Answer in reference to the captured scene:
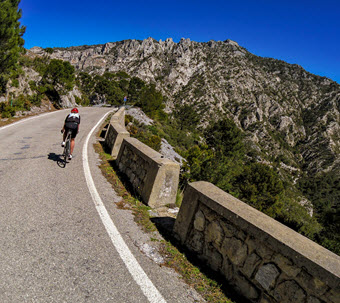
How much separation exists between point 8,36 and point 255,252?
74.9ft

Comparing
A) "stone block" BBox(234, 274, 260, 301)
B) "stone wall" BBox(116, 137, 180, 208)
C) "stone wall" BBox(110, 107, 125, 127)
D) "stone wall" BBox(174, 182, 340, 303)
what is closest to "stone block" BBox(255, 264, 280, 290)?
"stone wall" BBox(174, 182, 340, 303)

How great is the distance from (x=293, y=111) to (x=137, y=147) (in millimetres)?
135450

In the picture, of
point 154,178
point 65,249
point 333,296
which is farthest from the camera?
point 154,178

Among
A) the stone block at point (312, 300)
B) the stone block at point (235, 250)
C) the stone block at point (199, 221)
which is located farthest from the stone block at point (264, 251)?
the stone block at point (199, 221)

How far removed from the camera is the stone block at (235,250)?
2740mm

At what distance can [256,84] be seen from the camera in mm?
125250

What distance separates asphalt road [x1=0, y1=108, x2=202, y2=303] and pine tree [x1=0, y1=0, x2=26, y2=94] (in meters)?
17.2

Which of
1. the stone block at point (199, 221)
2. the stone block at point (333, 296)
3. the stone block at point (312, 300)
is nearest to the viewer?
the stone block at point (333, 296)

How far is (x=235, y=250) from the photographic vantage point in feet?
9.31

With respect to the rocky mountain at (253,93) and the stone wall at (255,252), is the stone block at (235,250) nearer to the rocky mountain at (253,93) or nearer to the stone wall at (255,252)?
the stone wall at (255,252)

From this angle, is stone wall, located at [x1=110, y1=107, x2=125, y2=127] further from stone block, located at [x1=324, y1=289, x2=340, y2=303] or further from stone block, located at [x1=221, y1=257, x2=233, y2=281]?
stone block, located at [x1=324, y1=289, x2=340, y2=303]

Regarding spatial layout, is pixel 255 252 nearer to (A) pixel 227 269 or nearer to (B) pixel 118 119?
(A) pixel 227 269

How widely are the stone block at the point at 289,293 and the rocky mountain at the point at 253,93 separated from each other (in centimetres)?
8952

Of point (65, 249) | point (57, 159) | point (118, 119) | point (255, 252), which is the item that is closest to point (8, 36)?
point (118, 119)
